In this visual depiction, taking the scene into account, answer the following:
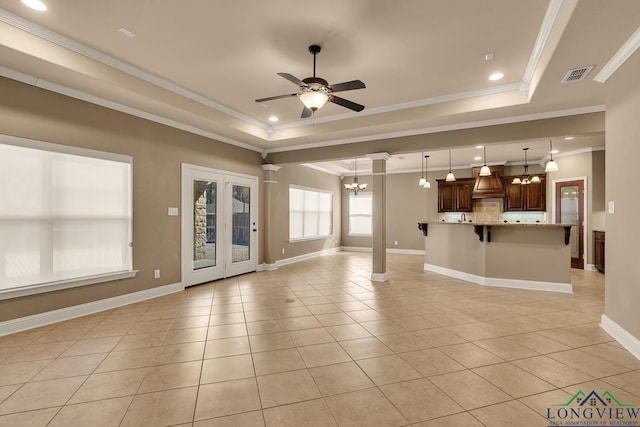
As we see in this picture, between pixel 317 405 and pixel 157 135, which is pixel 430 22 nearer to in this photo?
pixel 317 405

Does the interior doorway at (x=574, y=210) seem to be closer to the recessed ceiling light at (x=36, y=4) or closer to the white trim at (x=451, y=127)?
the white trim at (x=451, y=127)

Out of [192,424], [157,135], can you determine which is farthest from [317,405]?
[157,135]

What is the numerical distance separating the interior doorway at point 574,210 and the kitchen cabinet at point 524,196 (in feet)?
1.25

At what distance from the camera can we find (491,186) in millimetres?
8625

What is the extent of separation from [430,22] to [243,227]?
4.98 m

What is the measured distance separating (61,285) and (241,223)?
3.22 meters

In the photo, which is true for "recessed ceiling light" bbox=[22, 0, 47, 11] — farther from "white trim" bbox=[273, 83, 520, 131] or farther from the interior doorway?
the interior doorway

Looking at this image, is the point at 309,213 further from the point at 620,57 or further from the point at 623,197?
the point at 620,57

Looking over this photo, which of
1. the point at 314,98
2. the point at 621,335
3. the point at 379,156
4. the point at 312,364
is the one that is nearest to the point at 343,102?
the point at 314,98

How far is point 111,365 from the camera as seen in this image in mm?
2566

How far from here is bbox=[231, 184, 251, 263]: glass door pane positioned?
6.19 m

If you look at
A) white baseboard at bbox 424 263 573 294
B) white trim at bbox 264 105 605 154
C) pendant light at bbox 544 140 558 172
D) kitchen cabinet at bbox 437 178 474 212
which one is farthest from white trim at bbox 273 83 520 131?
kitchen cabinet at bbox 437 178 474 212

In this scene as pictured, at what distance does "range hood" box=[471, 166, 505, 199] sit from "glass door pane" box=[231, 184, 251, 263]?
6575 millimetres

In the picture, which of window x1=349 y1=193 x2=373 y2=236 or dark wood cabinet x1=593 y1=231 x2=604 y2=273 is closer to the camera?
dark wood cabinet x1=593 y1=231 x2=604 y2=273
